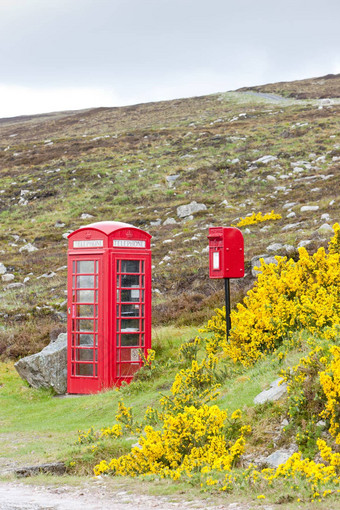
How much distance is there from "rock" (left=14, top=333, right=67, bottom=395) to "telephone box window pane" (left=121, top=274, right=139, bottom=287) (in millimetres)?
2057

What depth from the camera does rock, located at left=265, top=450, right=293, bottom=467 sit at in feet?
18.0

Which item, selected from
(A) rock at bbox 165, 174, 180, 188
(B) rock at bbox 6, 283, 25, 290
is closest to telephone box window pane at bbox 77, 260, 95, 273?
(B) rock at bbox 6, 283, 25, 290

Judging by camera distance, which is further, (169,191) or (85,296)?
(169,191)

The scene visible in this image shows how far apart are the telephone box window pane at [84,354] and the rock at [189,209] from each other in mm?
18974

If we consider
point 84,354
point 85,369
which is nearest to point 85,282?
point 84,354

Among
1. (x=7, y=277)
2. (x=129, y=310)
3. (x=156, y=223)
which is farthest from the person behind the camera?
(x=156, y=223)

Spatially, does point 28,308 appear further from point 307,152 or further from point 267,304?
point 307,152

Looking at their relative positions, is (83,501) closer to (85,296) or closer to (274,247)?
(85,296)

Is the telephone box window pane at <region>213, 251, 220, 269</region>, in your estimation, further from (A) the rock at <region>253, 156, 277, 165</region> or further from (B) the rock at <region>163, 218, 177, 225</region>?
(A) the rock at <region>253, 156, 277, 165</region>

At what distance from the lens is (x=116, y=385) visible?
1105cm

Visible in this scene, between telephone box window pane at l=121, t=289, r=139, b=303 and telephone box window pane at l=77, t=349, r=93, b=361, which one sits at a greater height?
telephone box window pane at l=121, t=289, r=139, b=303

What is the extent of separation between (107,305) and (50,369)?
209 cm

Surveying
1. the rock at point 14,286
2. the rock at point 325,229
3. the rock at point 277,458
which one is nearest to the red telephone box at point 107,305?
the rock at point 277,458

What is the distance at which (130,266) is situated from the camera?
11.2m
